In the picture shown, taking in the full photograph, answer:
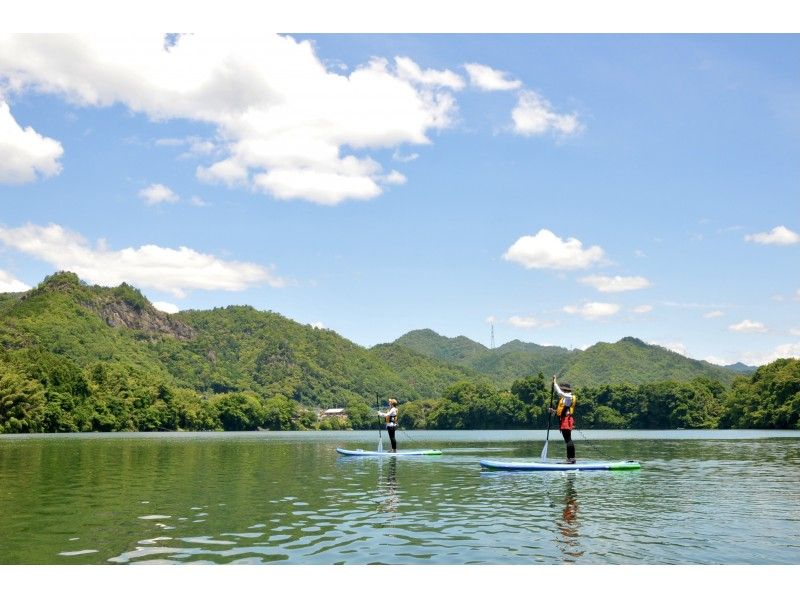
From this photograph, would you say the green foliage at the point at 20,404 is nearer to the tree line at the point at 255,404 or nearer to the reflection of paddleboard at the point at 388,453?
the tree line at the point at 255,404

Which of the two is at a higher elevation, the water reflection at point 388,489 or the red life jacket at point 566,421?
the red life jacket at point 566,421

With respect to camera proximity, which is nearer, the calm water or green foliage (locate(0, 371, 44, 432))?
the calm water

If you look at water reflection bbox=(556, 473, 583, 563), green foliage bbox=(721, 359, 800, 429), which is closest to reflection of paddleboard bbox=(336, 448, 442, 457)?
water reflection bbox=(556, 473, 583, 563)

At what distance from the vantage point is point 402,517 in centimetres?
1766

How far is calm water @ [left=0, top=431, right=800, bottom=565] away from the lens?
13219 mm

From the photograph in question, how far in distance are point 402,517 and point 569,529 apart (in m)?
3.94

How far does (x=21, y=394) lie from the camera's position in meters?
109

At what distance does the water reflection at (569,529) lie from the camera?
1311 centimetres

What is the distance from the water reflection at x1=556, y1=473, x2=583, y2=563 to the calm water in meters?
0.04

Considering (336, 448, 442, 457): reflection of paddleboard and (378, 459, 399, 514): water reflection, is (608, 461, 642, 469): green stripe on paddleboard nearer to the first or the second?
(378, 459, 399, 514): water reflection

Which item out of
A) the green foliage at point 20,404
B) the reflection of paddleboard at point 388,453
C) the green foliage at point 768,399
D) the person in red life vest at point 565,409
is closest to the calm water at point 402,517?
the person in red life vest at point 565,409

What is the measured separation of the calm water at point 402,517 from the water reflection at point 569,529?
4 cm
